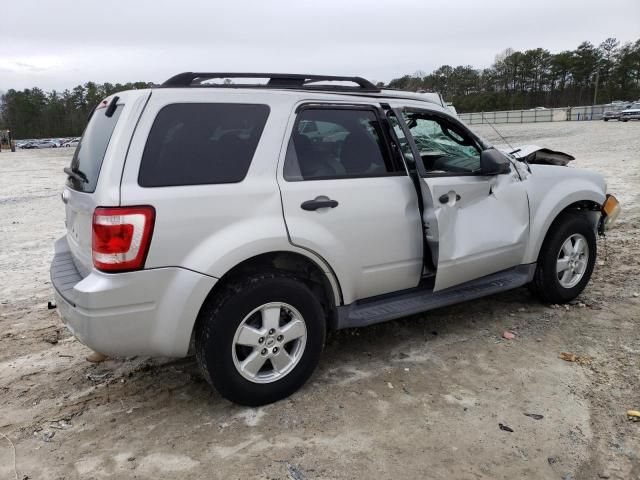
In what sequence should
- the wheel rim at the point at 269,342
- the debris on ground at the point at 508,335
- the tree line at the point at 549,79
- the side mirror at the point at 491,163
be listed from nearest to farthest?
the wheel rim at the point at 269,342 → the side mirror at the point at 491,163 → the debris on ground at the point at 508,335 → the tree line at the point at 549,79

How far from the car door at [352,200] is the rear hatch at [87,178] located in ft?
3.35

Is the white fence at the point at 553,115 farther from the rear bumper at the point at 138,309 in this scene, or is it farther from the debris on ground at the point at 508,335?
the rear bumper at the point at 138,309

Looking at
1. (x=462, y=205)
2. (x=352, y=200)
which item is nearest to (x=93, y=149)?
(x=352, y=200)

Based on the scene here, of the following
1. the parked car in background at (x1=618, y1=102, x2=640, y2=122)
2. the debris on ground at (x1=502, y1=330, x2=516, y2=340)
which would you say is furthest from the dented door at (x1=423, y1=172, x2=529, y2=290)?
the parked car in background at (x1=618, y1=102, x2=640, y2=122)

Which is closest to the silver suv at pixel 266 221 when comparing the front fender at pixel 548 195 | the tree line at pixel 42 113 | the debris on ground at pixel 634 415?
the front fender at pixel 548 195

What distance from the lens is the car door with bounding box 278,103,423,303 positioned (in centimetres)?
326

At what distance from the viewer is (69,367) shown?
3.97m

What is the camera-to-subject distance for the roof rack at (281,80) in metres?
3.18

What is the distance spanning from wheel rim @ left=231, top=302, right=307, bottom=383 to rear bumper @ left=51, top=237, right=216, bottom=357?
32 centimetres

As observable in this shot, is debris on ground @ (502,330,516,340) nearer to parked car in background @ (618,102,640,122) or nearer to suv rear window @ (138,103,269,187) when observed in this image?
suv rear window @ (138,103,269,187)

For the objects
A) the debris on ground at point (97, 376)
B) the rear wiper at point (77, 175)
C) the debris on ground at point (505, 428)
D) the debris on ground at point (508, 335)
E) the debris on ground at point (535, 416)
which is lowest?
the debris on ground at point (97, 376)

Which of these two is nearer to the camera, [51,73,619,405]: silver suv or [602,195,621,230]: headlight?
[51,73,619,405]: silver suv

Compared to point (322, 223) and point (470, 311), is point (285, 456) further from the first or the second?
point (470, 311)

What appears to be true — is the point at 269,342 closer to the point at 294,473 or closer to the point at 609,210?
the point at 294,473
